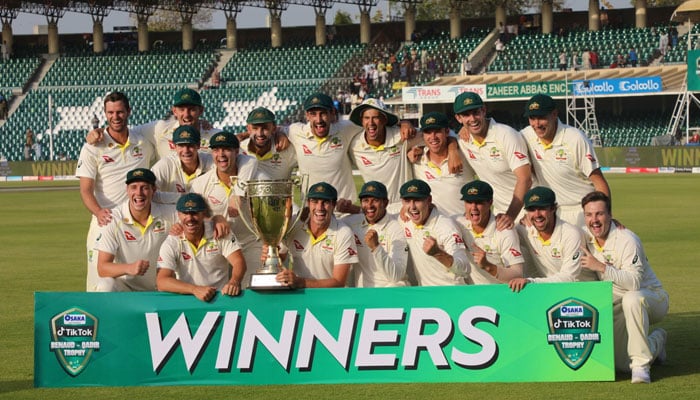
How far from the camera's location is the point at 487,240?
879cm

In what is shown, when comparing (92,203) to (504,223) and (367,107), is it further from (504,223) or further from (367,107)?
(504,223)

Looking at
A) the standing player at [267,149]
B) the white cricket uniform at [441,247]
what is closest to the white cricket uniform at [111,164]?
the standing player at [267,149]

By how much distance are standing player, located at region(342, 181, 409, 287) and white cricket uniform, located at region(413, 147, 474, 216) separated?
845 millimetres

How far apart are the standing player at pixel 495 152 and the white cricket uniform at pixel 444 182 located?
0.15 m

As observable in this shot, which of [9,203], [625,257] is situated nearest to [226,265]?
[625,257]

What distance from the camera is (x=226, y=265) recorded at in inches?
350

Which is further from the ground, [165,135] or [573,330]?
[165,135]

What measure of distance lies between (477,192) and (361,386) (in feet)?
5.63

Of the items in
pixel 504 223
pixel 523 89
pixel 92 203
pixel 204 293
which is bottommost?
pixel 204 293

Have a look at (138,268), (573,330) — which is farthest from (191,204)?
(573,330)

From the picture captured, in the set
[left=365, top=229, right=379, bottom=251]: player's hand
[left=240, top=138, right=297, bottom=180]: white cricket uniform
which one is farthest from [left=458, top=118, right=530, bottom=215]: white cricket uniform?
[left=365, top=229, right=379, bottom=251]: player's hand

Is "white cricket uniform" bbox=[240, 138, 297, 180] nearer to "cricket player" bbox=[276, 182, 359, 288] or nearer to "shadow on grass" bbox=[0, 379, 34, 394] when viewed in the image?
"cricket player" bbox=[276, 182, 359, 288]

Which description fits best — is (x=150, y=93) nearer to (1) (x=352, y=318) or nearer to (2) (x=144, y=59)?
(2) (x=144, y=59)

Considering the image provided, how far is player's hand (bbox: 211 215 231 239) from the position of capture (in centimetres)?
862
